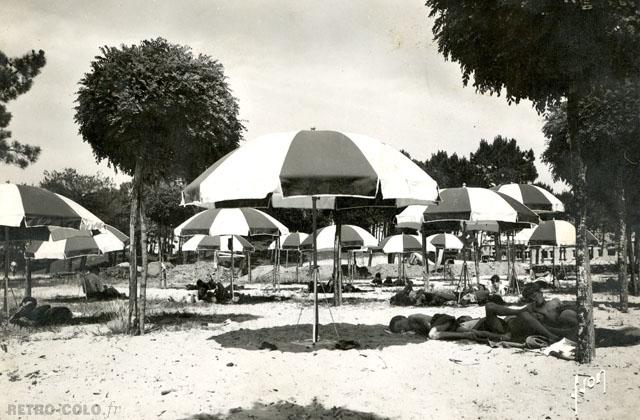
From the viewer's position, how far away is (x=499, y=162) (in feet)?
262

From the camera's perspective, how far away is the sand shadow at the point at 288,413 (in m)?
4.89

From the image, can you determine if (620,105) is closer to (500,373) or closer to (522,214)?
(522,214)

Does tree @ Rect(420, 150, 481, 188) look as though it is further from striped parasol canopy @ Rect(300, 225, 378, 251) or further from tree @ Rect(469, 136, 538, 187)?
striped parasol canopy @ Rect(300, 225, 378, 251)

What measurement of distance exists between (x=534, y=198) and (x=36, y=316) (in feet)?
47.2

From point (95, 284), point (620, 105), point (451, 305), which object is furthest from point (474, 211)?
point (95, 284)

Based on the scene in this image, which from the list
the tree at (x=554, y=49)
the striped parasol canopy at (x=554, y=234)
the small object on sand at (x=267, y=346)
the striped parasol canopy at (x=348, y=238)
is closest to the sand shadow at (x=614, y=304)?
the striped parasol canopy at (x=554, y=234)

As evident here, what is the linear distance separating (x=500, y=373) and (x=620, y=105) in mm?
10752

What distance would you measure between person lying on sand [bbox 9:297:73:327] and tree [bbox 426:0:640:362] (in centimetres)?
890

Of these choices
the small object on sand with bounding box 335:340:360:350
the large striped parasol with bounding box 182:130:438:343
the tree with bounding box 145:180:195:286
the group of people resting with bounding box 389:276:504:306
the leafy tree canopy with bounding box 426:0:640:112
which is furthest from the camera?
the tree with bounding box 145:180:195:286

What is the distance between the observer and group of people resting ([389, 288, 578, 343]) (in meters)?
7.85

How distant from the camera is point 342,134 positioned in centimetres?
737

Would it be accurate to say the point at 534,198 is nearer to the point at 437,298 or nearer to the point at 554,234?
the point at 437,298

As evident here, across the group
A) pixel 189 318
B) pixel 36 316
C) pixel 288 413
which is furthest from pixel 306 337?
pixel 36 316

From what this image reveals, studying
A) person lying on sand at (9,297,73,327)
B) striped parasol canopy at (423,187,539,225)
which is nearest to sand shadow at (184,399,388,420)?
person lying on sand at (9,297,73,327)
